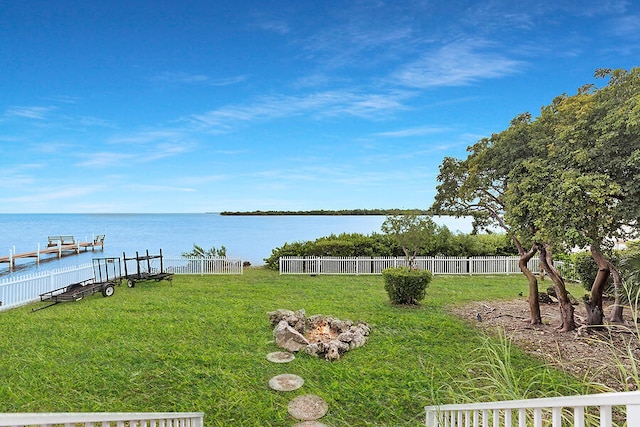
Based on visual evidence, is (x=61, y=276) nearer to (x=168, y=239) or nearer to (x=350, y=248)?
(x=350, y=248)

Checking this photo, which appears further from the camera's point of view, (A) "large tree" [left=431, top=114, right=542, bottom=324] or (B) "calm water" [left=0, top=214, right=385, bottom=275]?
(B) "calm water" [left=0, top=214, right=385, bottom=275]

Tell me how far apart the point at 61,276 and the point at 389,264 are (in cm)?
1317

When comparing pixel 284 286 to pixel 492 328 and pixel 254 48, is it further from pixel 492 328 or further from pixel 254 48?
pixel 254 48

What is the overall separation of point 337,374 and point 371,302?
5.02 meters

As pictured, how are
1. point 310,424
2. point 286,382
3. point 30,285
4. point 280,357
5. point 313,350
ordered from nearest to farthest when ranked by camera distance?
1. point 310,424
2. point 286,382
3. point 280,357
4. point 313,350
5. point 30,285

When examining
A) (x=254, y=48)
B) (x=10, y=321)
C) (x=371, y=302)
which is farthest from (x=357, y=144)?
(x=10, y=321)

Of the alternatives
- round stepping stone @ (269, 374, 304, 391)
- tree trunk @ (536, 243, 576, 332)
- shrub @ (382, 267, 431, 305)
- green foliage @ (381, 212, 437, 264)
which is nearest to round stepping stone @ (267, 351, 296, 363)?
round stepping stone @ (269, 374, 304, 391)

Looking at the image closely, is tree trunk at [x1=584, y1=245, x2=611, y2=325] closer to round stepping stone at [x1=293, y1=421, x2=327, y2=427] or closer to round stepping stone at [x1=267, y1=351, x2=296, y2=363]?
round stepping stone at [x1=267, y1=351, x2=296, y2=363]

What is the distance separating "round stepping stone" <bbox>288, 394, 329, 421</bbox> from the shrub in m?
5.35

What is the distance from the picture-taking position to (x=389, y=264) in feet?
52.4

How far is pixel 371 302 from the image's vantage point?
10.1 meters

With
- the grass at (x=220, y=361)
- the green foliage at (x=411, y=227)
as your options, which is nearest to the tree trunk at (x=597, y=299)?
the grass at (x=220, y=361)

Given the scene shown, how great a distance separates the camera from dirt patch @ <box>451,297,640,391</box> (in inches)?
217

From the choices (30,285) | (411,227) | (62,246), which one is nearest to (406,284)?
(411,227)
